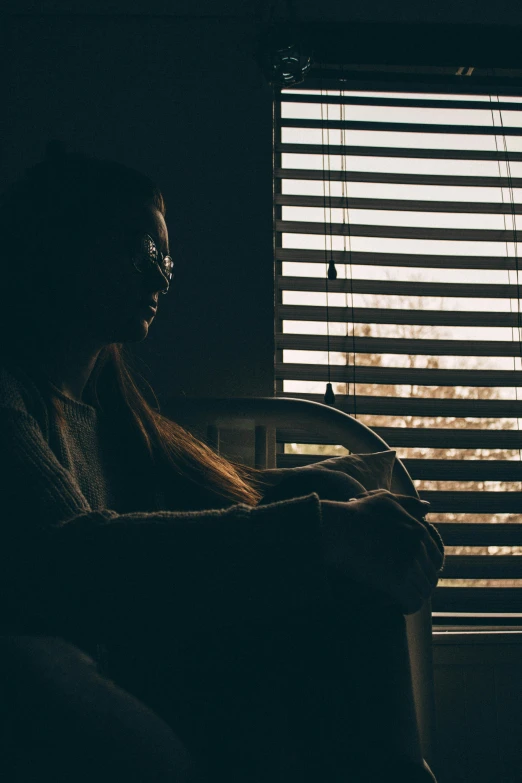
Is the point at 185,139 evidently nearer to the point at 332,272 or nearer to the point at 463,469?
the point at 332,272

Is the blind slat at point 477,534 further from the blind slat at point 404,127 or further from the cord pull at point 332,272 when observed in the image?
the blind slat at point 404,127

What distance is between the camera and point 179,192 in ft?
5.75

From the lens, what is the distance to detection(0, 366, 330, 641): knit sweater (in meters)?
0.66

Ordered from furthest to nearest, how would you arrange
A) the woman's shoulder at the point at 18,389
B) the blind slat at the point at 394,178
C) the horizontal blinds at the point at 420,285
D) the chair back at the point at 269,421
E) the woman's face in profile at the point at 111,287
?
the blind slat at the point at 394,178 < the horizontal blinds at the point at 420,285 < the chair back at the point at 269,421 < the woman's face in profile at the point at 111,287 < the woman's shoulder at the point at 18,389

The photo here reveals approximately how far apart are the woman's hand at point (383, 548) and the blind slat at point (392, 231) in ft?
3.88

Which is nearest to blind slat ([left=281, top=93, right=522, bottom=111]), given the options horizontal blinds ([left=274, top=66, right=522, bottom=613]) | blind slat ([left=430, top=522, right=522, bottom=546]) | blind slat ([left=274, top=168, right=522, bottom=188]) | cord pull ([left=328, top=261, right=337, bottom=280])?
horizontal blinds ([left=274, top=66, right=522, bottom=613])

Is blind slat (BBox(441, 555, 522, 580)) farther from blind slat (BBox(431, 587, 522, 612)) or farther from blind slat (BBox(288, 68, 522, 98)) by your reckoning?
blind slat (BBox(288, 68, 522, 98))

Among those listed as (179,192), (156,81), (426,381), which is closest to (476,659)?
(426,381)

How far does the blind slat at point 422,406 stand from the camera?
5.77 ft

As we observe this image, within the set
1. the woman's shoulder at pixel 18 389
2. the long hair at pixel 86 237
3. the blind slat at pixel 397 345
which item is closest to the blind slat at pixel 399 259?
the blind slat at pixel 397 345

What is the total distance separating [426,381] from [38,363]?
45.4 inches

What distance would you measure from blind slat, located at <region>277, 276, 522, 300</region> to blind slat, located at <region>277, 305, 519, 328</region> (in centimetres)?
5

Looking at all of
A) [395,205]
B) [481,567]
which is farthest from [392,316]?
[481,567]

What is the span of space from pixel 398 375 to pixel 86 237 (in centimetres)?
104
